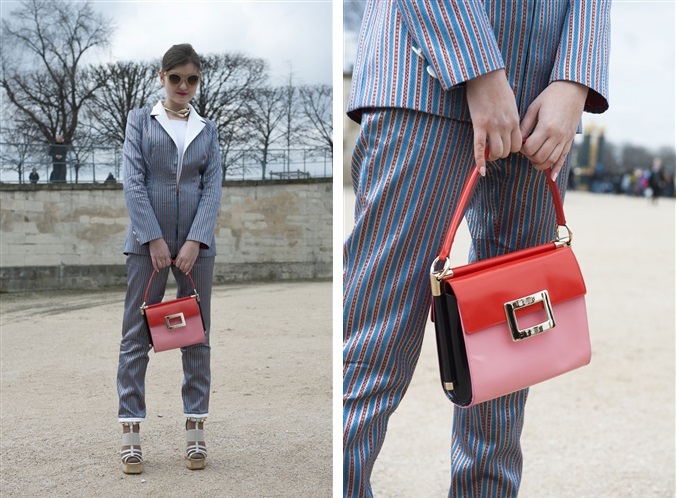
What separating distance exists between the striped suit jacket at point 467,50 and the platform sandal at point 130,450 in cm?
86

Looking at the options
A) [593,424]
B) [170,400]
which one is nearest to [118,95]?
[170,400]

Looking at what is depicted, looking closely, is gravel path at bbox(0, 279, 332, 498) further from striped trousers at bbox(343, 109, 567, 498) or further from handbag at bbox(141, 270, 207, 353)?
striped trousers at bbox(343, 109, 567, 498)

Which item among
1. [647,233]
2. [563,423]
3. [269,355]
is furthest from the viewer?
[647,233]

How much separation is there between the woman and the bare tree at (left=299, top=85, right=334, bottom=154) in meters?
0.24

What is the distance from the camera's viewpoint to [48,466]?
1.92 m

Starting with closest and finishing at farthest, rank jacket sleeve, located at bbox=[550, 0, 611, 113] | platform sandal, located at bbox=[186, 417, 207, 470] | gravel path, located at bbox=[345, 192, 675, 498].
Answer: jacket sleeve, located at bbox=[550, 0, 611, 113] < platform sandal, located at bbox=[186, 417, 207, 470] < gravel path, located at bbox=[345, 192, 675, 498]

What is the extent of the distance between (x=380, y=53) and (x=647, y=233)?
40.8ft

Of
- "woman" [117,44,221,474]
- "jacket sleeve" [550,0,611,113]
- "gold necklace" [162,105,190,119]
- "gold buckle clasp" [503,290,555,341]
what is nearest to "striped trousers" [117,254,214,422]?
"woman" [117,44,221,474]

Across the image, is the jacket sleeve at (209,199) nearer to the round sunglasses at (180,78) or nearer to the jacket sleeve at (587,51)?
the round sunglasses at (180,78)

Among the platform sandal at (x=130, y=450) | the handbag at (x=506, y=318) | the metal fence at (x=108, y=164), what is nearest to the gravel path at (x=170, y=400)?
the platform sandal at (x=130, y=450)

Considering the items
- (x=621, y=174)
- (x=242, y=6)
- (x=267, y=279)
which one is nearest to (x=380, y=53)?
(x=242, y=6)

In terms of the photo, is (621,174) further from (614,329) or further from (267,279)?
(267,279)

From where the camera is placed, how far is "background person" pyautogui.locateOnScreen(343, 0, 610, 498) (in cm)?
160

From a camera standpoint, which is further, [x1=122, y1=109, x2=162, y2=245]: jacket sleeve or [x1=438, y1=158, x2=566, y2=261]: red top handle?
[x1=122, y1=109, x2=162, y2=245]: jacket sleeve
